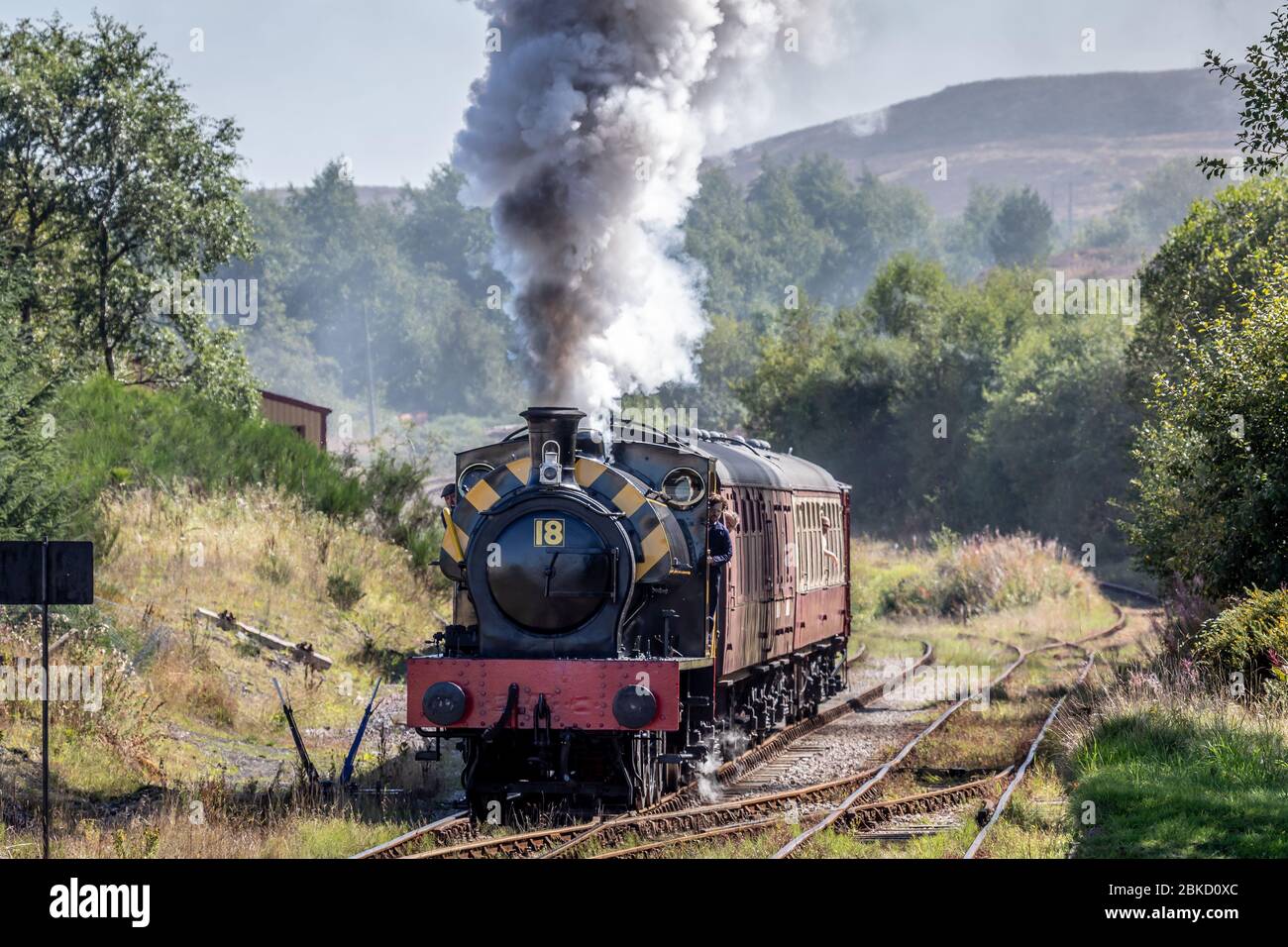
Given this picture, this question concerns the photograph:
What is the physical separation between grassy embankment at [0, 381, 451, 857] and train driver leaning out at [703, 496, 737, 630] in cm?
310

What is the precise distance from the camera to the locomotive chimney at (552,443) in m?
12.4

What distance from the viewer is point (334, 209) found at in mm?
114875

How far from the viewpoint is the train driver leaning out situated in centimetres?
1314

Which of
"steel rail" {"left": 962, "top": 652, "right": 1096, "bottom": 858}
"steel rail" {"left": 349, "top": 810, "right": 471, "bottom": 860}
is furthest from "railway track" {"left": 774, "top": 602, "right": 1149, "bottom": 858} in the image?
"steel rail" {"left": 349, "top": 810, "right": 471, "bottom": 860}

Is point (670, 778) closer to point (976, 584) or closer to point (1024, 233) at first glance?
point (976, 584)

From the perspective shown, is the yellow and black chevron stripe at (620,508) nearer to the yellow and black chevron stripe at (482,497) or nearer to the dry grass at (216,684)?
the yellow and black chevron stripe at (482,497)

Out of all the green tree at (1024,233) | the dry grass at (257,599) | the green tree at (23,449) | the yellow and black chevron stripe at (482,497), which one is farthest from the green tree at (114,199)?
the green tree at (1024,233)

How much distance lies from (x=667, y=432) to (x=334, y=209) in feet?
343

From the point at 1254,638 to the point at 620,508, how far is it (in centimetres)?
671

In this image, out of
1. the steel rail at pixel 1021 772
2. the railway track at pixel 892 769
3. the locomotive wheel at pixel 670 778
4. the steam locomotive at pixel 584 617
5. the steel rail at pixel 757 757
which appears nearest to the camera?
the steel rail at pixel 1021 772

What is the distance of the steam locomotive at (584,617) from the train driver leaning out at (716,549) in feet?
0.17

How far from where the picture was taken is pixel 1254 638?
1530 cm

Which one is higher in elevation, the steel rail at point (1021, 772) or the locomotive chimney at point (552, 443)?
the locomotive chimney at point (552, 443)

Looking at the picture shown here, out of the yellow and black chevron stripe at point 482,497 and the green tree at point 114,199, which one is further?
the green tree at point 114,199
